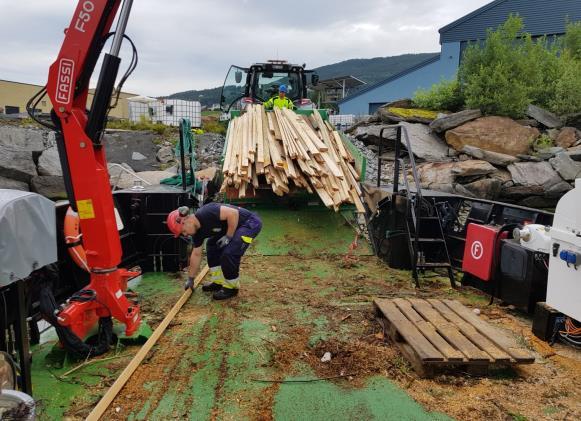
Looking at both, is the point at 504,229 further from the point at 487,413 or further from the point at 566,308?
the point at 487,413

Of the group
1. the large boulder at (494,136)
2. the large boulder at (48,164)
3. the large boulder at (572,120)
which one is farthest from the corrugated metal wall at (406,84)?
the large boulder at (48,164)

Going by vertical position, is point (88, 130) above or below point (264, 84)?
below

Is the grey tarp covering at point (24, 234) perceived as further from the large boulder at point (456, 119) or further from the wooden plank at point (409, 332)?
the large boulder at point (456, 119)

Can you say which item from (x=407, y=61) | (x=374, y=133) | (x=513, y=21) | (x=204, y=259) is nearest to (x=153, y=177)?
(x=204, y=259)

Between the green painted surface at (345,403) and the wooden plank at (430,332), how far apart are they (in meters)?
0.53

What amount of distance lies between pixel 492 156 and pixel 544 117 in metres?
3.24

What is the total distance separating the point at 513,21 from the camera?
1708 cm

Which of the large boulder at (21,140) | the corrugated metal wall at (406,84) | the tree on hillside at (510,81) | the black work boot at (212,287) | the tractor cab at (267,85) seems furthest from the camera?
the corrugated metal wall at (406,84)

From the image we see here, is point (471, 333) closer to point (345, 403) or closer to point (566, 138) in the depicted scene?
point (345, 403)

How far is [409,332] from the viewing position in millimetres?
4188

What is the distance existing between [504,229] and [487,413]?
294cm

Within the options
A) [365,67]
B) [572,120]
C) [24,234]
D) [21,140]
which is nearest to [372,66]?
[365,67]

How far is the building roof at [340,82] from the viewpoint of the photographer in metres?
40.0

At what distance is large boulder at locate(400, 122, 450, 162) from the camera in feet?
48.9
